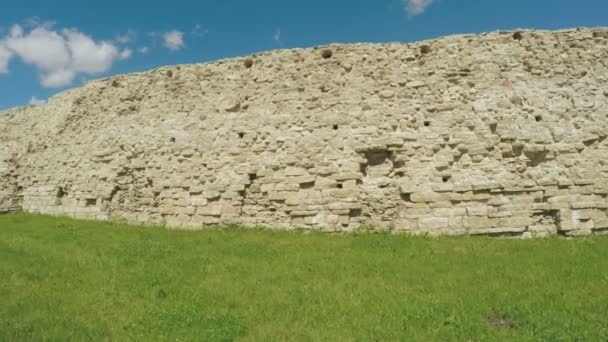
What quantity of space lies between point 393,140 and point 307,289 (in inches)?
250

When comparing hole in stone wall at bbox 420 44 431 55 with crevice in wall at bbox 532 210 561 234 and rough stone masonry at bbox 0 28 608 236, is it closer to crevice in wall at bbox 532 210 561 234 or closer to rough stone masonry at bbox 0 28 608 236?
rough stone masonry at bbox 0 28 608 236

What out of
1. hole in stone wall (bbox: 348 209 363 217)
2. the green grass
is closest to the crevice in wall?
the green grass

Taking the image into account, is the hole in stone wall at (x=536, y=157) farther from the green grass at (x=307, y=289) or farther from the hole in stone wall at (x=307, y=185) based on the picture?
the hole in stone wall at (x=307, y=185)

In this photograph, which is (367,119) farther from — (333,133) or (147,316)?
(147,316)

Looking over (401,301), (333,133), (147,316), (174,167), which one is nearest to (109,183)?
(174,167)

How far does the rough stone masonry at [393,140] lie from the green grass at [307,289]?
1137mm

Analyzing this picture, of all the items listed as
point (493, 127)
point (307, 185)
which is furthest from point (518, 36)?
point (307, 185)

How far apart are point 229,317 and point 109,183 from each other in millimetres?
12433

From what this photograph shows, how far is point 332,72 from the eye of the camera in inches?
595

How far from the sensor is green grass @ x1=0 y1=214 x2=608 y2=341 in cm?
701

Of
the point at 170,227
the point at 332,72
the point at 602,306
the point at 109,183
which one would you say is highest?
the point at 332,72

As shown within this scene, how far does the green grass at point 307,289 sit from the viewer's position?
23.0 feet

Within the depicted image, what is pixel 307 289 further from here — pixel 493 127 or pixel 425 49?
pixel 425 49

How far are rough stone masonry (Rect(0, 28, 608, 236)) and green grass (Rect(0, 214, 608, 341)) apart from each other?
1.14 meters
